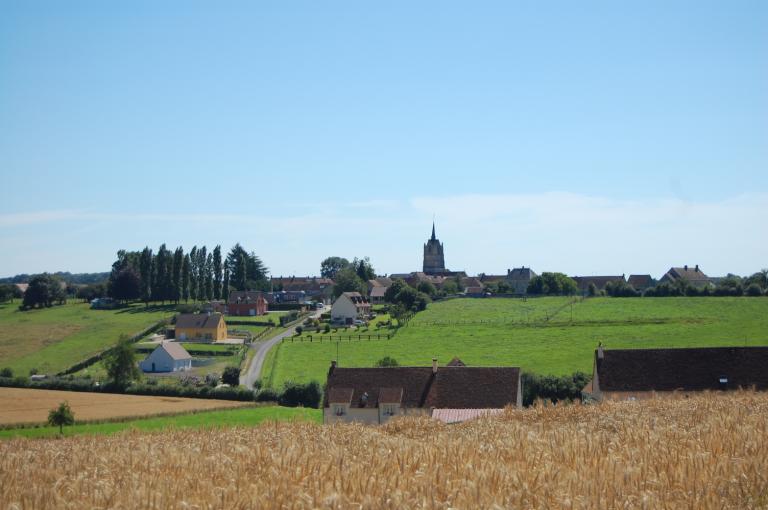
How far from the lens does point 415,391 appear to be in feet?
139

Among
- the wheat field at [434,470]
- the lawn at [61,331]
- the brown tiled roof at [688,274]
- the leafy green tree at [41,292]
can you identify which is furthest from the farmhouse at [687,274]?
the wheat field at [434,470]

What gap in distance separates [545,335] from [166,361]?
39.5 m

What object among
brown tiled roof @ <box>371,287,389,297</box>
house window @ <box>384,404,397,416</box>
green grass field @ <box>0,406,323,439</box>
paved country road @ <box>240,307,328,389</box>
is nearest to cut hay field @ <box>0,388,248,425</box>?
green grass field @ <box>0,406,323,439</box>

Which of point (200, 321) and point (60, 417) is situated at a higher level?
point (200, 321)

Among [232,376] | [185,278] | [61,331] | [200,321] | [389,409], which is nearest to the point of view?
[389,409]

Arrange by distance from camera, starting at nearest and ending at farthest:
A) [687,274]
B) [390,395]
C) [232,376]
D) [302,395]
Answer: [390,395] < [302,395] < [232,376] < [687,274]

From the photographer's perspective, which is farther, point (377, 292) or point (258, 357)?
point (377, 292)

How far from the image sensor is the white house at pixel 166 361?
78.4 meters

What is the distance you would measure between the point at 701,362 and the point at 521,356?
25527 millimetres

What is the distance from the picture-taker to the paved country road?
6625 cm

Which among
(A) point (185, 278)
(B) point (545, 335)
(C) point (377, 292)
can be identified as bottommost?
(B) point (545, 335)

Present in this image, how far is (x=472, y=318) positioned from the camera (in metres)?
96.9

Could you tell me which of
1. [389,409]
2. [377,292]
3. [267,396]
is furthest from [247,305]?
[389,409]

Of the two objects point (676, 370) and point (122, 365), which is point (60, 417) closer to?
point (122, 365)
